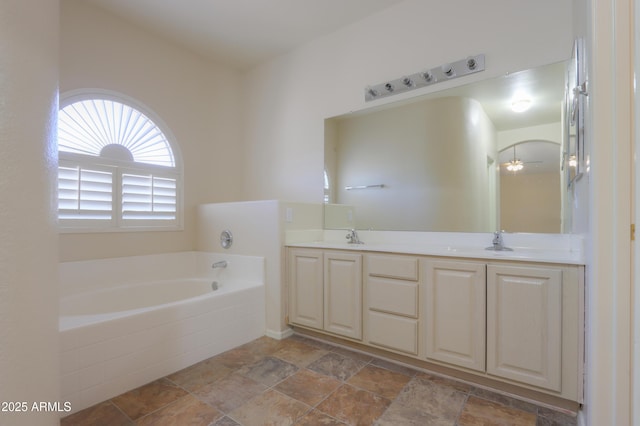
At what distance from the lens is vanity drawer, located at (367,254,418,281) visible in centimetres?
199

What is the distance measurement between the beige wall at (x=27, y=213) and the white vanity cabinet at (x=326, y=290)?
66.4 inches

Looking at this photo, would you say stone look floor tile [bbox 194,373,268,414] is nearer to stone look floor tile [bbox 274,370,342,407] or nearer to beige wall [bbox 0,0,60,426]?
stone look floor tile [bbox 274,370,342,407]

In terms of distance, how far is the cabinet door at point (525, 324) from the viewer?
1.54 m

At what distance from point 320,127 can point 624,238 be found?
2.65m

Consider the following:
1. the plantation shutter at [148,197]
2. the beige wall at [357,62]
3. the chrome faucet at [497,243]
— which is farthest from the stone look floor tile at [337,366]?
the plantation shutter at [148,197]

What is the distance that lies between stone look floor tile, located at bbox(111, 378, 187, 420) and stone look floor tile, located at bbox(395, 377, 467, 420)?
131 centimetres

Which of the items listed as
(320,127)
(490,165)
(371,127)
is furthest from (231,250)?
(490,165)

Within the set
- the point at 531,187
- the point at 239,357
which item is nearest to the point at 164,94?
the point at 239,357

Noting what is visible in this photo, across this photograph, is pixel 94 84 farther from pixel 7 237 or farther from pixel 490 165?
pixel 490 165

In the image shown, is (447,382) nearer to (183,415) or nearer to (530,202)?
(530,202)

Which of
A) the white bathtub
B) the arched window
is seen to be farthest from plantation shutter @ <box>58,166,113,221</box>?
the white bathtub

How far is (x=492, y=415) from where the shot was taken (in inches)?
61.5

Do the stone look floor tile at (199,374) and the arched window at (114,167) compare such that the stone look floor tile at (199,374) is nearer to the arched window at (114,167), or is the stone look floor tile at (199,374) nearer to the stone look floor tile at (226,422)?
the stone look floor tile at (226,422)

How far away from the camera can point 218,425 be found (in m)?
1.49
